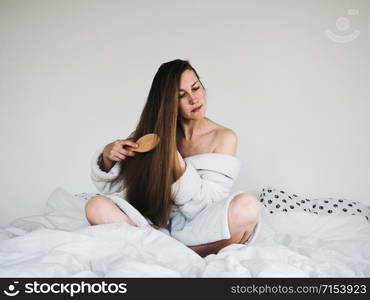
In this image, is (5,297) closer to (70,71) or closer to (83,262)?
(83,262)

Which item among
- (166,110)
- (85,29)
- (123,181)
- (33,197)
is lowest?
(33,197)

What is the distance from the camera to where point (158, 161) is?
4.59 ft

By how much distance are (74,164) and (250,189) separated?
3.44ft

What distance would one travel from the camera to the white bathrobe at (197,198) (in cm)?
130

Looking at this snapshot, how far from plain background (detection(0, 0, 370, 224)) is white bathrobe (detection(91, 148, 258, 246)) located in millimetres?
908

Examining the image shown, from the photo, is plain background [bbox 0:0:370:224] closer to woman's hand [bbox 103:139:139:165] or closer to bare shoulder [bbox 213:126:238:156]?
bare shoulder [bbox 213:126:238:156]

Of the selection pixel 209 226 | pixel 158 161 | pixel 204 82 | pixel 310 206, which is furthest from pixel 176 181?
pixel 204 82

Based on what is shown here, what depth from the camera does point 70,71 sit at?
2.54 m

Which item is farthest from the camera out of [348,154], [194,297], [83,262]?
[348,154]

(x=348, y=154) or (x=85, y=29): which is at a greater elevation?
(x=85, y=29)

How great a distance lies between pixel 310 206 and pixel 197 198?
2.59 feet

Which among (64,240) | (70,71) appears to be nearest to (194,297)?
(64,240)

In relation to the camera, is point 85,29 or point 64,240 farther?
point 85,29

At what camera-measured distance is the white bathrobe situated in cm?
130
